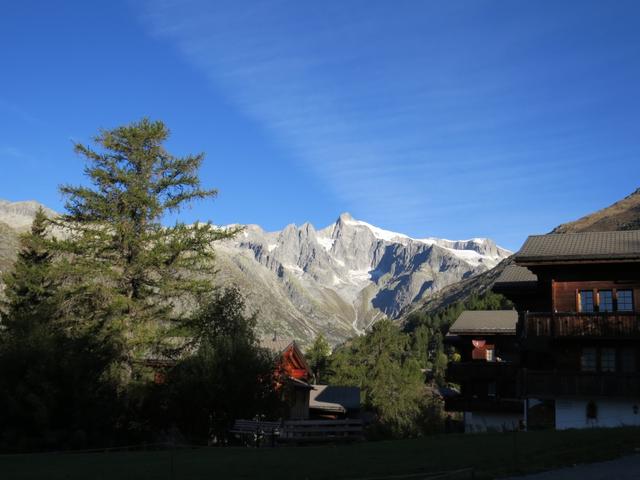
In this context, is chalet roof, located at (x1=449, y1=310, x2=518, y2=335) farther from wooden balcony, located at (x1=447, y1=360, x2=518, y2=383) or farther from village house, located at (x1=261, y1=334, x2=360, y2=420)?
village house, located at (x1=261, y1=334, x2=360, y2=420)

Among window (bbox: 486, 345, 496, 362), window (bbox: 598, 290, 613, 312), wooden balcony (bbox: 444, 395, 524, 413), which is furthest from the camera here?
window (bbox: 486, 345, 496, 362)

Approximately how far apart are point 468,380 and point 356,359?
3725cm

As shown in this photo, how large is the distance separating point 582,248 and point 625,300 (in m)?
3.22

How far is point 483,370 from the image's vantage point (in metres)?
45.4

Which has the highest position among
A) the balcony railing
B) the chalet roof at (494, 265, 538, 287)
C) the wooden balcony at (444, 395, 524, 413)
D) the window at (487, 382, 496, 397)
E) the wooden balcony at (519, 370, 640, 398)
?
the chalet roof at (494, 265, 538, 287)

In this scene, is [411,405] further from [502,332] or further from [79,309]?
[79,309]

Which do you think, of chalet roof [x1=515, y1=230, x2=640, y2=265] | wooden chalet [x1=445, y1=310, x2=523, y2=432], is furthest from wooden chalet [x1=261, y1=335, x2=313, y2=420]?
chalet roof [x1=515, y1=230, x2=640, y2=265]

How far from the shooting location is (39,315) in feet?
104

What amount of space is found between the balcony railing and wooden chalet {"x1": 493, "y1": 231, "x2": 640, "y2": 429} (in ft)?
0.14

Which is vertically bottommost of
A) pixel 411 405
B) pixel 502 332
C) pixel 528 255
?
pixel 411 405

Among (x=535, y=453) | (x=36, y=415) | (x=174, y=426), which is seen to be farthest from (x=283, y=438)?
(x=535, y=453)

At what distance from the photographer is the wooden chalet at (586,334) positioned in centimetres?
3075

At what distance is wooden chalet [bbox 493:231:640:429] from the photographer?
30.8m

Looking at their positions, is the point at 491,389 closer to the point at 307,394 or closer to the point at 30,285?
the point at 307,394
